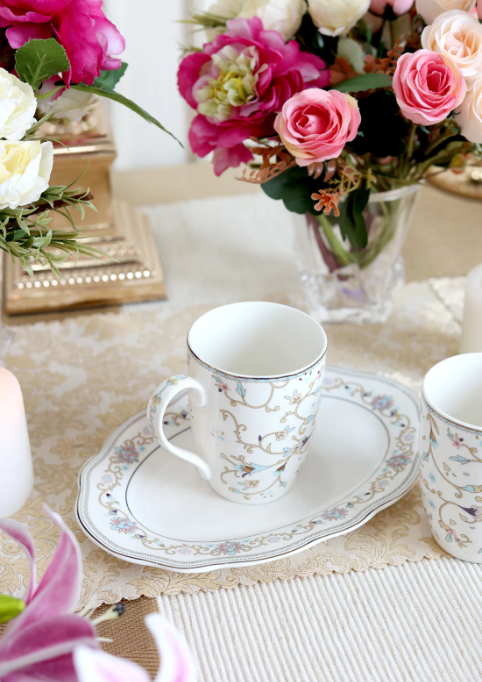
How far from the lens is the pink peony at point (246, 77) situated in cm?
55

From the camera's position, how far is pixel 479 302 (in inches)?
23.4

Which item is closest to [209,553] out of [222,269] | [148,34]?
[222,269]

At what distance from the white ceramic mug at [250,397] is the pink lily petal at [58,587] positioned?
153 millimetres

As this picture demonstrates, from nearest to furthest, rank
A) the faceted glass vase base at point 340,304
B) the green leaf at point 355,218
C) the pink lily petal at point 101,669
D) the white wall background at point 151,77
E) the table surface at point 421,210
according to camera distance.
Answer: the pink lily petal at point 101,669 → the green leaf at point 355,218 → the faceted glass vase base at point 340,304 → the table surface at point 421,210 → the white wall background at point 151,77

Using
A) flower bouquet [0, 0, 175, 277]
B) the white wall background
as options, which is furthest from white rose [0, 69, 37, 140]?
the white wall background

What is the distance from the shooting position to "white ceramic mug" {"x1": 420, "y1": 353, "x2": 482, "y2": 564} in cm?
41

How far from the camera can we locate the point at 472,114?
0.53 meters

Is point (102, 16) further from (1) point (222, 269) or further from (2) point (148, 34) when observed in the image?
(2) point (148, 34)

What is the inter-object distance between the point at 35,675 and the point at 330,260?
19.4 inches

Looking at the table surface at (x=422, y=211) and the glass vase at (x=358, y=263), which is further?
the table surface at (x=422, y=211)

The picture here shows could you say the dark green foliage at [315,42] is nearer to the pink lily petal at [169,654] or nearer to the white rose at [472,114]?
the white rose at [472,114]

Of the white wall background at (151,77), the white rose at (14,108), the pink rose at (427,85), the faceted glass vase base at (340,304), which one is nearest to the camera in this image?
the white rose at (14,108)

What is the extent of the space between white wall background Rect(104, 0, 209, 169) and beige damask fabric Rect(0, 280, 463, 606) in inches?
21.3

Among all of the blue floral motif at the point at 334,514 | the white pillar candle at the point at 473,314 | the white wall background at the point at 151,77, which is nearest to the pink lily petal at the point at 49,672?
the blue floral motif at the point at 334,514
